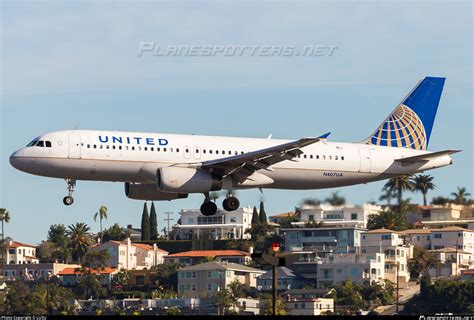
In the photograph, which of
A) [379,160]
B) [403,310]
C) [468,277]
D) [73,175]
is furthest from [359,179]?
[468,277]

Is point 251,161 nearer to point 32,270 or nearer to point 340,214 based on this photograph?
point 340,214

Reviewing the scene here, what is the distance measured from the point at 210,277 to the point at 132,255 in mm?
33135

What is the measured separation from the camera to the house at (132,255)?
179750 millimetres

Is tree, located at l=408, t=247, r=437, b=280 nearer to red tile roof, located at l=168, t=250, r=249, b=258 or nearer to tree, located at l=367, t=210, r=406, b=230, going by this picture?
tree, located at l=367, t=210, r=406, b=230

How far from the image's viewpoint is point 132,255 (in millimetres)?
182000

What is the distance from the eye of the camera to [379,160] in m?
81.2

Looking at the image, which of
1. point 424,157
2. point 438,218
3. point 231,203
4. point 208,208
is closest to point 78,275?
point 438,218

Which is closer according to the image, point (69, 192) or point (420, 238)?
point (69, 192)

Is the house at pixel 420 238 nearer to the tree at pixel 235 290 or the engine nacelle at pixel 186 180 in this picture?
the tree at pixel 235 290

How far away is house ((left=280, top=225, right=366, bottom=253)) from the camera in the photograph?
171 metres

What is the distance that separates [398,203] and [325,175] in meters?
29.4

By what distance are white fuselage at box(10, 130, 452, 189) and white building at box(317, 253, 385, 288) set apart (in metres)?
69.4

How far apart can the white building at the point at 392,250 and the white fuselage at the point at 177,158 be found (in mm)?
74534

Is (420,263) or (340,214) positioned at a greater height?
(340,214)
